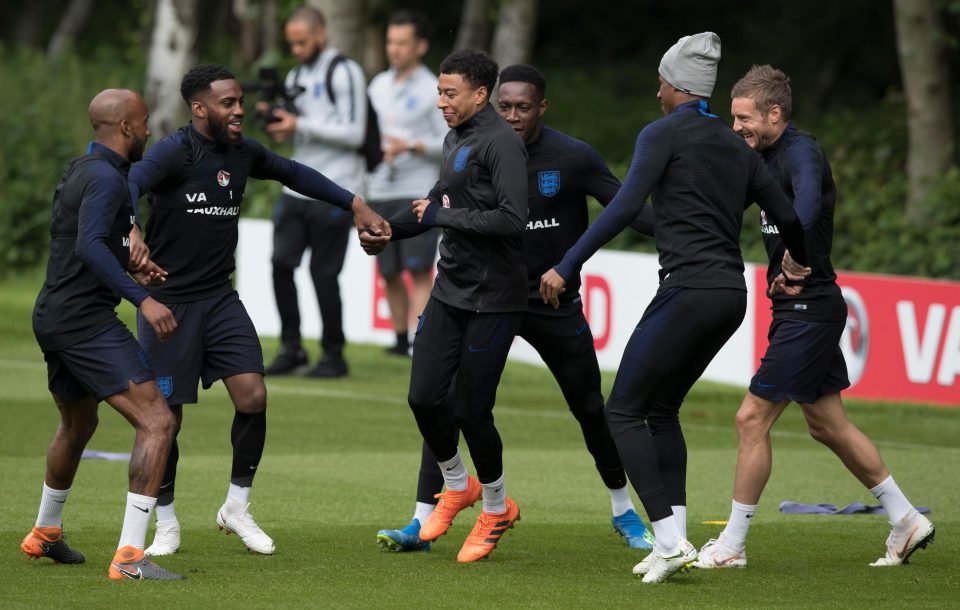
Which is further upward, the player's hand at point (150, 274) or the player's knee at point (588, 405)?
the player's hand at point (150, 274)

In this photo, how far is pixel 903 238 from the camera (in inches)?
667

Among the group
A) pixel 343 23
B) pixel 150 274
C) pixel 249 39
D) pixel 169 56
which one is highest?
pixel 343 23

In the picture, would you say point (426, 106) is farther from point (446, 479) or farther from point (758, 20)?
point (758, 20)

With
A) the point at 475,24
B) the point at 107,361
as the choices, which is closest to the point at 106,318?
the point at 107,361

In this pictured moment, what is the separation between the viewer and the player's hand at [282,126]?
13367 mm

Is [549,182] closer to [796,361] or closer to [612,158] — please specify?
[796,361]

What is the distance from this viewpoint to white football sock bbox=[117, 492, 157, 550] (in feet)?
23.5

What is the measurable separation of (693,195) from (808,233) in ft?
2.63

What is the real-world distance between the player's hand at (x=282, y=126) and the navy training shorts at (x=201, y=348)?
545 cm

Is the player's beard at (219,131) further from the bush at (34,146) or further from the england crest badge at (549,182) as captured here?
the bush at (34,146)

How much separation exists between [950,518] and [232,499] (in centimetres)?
385

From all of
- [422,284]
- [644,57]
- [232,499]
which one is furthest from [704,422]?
[644,57]

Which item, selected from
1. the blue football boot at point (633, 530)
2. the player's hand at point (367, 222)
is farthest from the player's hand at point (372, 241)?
the blue football boot at point (633, 530)

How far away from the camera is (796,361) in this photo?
7.81m
